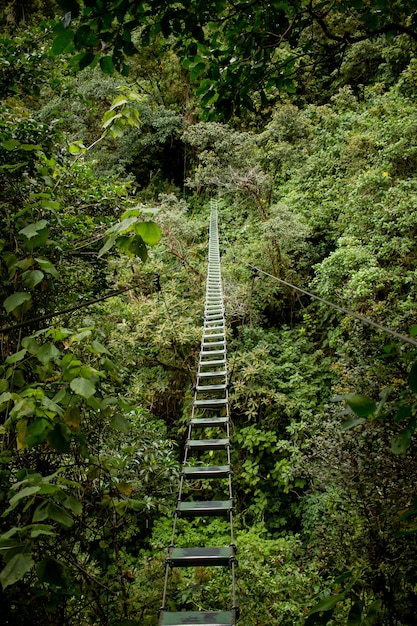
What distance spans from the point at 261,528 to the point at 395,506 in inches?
90.4

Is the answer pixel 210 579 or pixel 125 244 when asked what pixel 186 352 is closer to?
pixel 210 579

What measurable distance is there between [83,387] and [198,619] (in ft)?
3.27

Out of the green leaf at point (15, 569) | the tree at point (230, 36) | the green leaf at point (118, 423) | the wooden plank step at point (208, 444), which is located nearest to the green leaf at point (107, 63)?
the tree at point (230, 36)

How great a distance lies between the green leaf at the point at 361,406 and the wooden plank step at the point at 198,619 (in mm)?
1052

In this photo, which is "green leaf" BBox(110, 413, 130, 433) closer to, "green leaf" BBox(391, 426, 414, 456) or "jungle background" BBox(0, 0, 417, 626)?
"jungle background" BBox(0, 0, 417, 626)

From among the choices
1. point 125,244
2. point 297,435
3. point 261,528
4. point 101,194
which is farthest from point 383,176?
point 125,244

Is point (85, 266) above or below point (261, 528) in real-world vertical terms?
above

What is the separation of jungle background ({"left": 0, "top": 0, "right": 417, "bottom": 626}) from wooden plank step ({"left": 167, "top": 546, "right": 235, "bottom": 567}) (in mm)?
215

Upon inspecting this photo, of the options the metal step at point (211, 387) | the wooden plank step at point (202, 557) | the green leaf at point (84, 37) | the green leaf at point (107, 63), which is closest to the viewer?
the green leaf at point (84, 37)

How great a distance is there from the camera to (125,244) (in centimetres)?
93

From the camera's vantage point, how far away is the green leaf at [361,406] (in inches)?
24.5

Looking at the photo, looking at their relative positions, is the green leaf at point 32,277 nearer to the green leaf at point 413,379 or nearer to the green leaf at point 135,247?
Result: the green leaf at point 135,247

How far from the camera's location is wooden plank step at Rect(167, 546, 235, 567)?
1593 millimetres

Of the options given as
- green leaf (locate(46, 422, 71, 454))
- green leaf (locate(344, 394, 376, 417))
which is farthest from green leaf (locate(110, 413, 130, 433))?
green leaf (locate(344, 394, 376, 417))
